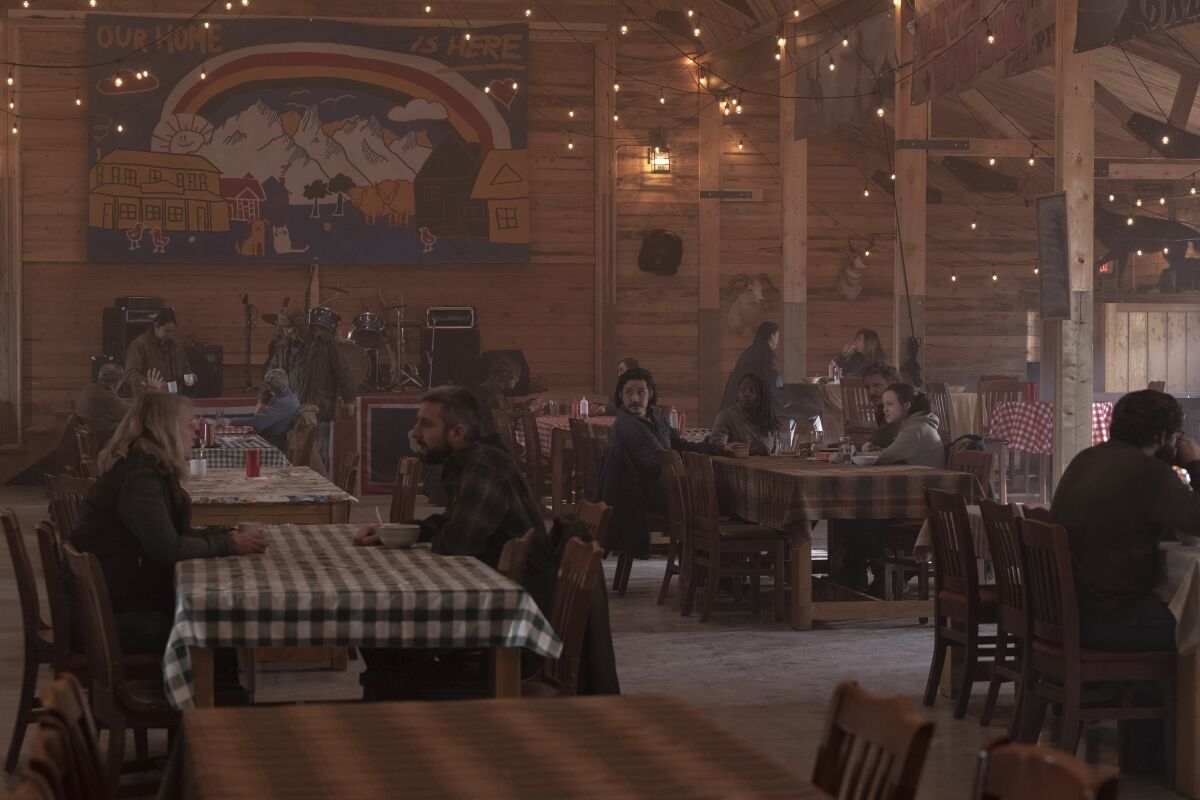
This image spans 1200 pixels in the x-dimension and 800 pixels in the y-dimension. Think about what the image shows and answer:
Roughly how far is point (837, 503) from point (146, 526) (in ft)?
12.7

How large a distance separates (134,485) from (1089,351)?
21.1ft

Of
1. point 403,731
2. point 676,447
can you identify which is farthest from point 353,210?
point 403,731

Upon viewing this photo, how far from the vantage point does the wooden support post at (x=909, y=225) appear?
12.9 meters

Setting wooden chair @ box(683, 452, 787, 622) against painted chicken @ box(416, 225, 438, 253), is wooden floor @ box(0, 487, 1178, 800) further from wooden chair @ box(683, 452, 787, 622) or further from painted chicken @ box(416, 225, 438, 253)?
painted chicken @ box(416, 225, 438, 253)

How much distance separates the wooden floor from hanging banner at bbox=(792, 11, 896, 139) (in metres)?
5.65

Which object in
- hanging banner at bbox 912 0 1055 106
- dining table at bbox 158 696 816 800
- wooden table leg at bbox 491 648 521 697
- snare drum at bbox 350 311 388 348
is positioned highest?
hanging banner at bbox 912 0 1055 106

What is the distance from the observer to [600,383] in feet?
59.3

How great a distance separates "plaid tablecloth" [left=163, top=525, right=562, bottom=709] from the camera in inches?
151

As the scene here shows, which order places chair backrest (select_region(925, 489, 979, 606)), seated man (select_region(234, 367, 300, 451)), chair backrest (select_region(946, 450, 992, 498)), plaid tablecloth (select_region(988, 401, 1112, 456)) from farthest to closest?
plaid tablecloth (select_region(988, 401, 1112, 456))
seated man (select_region(234, 367, 300, 451))
chair backrest (select_region(946, 450, 992, 498))
chair backrest (select_region(925, 489, 979, 606))

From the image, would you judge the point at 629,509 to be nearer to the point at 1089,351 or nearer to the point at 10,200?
the point at 1089,351

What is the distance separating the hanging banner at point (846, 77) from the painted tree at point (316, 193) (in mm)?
5173

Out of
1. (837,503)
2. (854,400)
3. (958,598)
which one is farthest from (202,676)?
(854,400)

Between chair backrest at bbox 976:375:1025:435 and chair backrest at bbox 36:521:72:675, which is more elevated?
chair backrest at bbox 976:375:1025:435

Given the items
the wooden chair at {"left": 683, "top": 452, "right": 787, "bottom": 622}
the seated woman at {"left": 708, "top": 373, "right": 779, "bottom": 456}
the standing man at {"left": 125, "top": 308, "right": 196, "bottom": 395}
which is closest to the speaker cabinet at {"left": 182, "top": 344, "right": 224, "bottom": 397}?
the standing man at {"left": 125, "top": 308, "right": 196, "bottom": 395}
